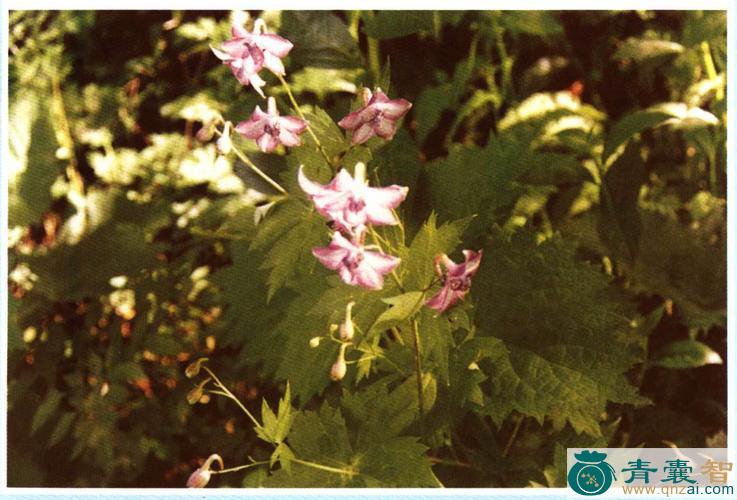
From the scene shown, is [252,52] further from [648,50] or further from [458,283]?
[648,50]

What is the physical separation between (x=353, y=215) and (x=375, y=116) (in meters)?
0.19

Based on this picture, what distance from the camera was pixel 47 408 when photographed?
1.60 m

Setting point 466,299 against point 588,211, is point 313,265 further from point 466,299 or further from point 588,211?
point 588,211

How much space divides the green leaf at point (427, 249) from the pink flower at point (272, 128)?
0.21 meters

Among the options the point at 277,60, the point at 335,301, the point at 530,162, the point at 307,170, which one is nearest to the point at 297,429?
the point at 335,301

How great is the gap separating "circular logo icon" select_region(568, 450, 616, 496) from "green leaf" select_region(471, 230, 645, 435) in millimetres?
60

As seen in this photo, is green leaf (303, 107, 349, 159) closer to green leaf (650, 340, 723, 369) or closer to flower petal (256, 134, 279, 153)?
flower petal (256, 134, 279, 153)

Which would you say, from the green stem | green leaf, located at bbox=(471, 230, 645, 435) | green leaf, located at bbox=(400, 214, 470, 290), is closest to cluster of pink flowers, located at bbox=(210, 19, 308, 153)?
green leaf, located at bbox=(400, 214, 470, 290)

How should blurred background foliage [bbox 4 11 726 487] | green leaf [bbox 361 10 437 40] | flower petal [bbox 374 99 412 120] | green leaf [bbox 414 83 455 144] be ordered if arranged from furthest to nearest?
1. green leaf [bbox 414 83 455 144]
2. green leaf [bbox 361 10 437 40]
3. blurred background foliage [bbox 4 11 726 487]
4. flower petal [bbox 374 99 412 120]

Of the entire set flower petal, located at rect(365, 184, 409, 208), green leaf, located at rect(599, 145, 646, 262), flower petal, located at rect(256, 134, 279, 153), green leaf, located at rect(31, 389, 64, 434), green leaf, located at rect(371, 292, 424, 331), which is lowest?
green leaf, located at rect(31, 389, 64, 434)

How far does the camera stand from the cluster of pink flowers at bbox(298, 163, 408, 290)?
962 millimetres

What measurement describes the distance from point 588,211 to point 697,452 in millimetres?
495

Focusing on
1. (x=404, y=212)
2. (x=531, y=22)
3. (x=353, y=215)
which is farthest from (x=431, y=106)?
(x=353, y=215)

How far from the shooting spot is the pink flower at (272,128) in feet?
3.61
